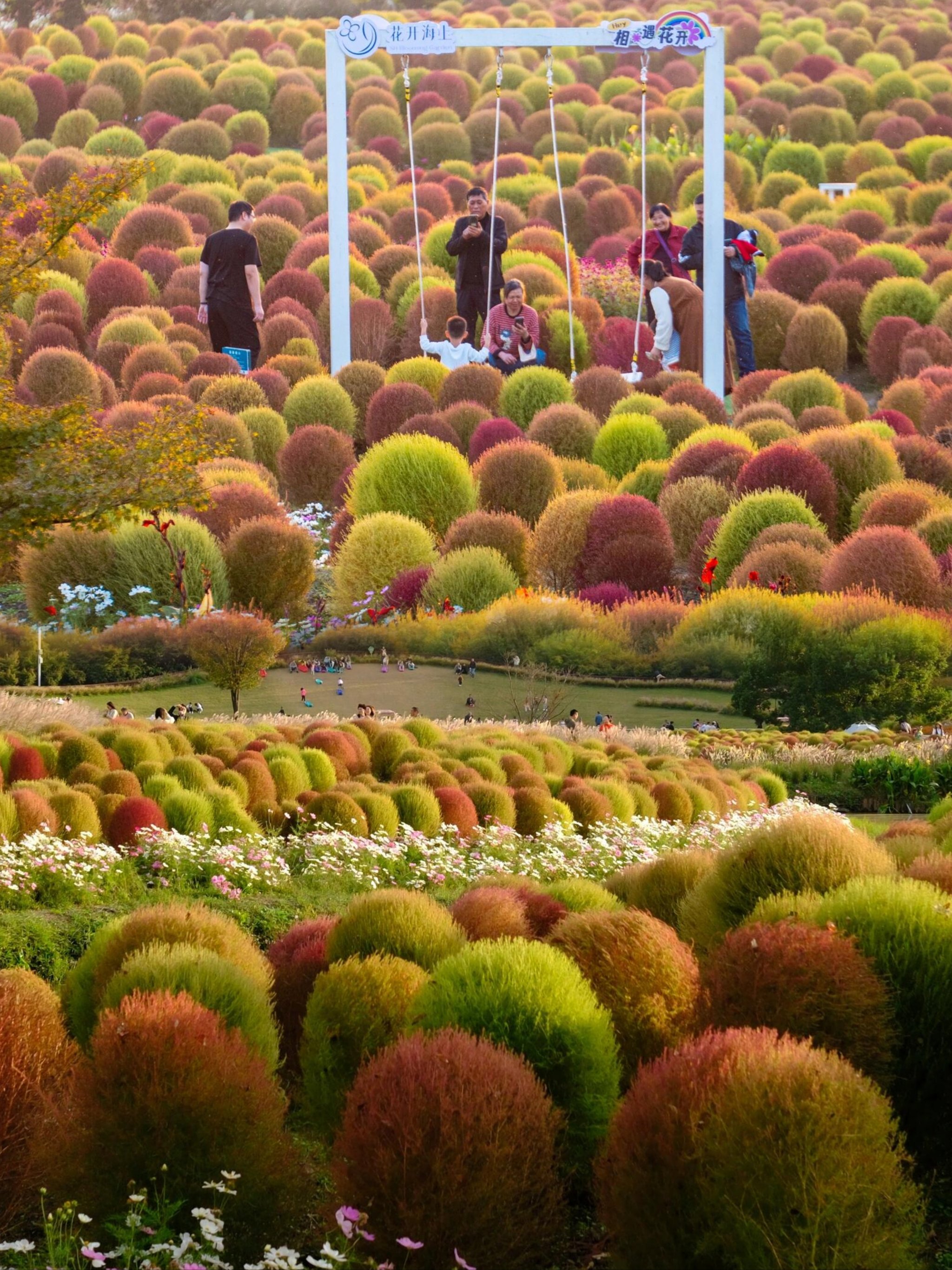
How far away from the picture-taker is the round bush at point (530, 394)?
70.2 feet

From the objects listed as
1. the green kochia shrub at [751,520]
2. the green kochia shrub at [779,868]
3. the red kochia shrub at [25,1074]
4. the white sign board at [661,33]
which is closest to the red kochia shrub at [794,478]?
the green kochia shrub at [751,520]

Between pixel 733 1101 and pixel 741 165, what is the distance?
3174 centimetres

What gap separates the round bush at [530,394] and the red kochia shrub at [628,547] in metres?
4.91

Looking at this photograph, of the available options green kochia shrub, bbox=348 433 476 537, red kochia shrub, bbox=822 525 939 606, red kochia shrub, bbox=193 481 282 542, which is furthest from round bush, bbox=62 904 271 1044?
green kochia shrub, bbox=348 433 476 537

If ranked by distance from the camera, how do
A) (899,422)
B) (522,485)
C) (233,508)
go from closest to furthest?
(233,508) → (522,485) → (899,422)

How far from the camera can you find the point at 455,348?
926 inches

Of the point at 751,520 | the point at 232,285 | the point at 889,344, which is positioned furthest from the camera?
the point at 889,344

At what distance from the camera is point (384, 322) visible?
25203mm

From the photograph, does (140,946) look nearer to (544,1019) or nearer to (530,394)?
(544,1019)

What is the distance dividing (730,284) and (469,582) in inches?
417

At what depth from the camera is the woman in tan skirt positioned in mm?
23938

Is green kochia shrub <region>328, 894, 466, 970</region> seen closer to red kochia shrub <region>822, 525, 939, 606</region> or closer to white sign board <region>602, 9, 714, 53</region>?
red kochia shrub <region>822, 525, 939, 606</region>

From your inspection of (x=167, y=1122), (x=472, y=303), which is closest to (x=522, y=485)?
(x=472, y=303)

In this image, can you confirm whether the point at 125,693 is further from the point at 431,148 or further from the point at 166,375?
the point at 431,148
